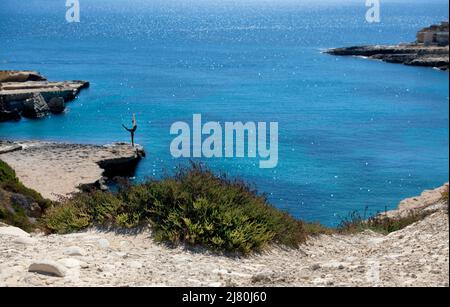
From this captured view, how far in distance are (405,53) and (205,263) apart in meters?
106

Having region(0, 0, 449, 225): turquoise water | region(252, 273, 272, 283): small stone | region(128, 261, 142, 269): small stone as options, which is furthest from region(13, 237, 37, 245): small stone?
region(252, 273, 272, 283): small stone

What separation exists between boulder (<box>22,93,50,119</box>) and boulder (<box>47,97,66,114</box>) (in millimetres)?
519

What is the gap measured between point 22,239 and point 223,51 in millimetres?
117032

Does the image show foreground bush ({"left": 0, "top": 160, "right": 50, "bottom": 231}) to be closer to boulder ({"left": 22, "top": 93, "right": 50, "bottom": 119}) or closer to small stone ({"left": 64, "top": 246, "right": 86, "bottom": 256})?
small stone ({"left": 64, "top": 246, "right": 86, "bottom": 256})

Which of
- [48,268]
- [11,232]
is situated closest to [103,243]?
[48,268]

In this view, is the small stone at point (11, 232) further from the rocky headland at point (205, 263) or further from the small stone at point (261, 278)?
the small stone at point (261, 278)

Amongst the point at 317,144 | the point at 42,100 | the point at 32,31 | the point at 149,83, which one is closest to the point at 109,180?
the point at 317,144

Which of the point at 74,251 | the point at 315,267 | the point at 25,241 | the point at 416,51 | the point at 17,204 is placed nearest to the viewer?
the point at 315,267

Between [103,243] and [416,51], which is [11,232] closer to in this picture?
[103,243]

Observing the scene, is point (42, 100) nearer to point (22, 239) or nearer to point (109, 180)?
point (109, 180)

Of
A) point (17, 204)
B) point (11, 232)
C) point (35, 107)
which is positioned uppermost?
point (11, 232)

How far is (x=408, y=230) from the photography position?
1356cm

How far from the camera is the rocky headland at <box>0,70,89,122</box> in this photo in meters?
70.9

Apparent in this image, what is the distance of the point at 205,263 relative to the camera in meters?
11.5
